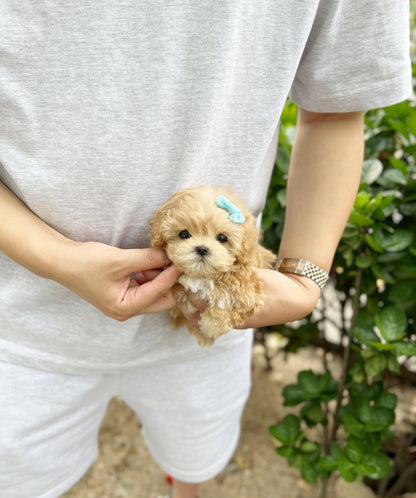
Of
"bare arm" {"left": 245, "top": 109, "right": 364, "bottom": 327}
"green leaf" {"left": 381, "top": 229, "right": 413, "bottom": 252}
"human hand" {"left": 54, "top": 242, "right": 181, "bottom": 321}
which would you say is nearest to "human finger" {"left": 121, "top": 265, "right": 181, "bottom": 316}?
"human hand" {"left": 54, "top": 242, "right": 181, "bottom": 321}

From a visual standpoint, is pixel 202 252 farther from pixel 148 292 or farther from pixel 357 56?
pixel 357 56

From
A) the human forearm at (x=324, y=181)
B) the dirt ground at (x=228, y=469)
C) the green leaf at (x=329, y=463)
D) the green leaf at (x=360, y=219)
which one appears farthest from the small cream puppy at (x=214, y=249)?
the dirt ground at (x=228, y=469)

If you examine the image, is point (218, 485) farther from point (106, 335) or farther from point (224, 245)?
point (224, 245)

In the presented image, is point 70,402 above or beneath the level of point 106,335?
beneath

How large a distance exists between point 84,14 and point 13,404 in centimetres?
81

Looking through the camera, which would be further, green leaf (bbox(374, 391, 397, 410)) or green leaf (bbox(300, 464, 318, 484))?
green leaf (bbox(300, 464, 318, 484))

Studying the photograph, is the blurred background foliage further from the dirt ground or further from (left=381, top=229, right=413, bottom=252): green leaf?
the dirt ground

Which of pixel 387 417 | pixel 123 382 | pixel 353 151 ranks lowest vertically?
pixel 387 417

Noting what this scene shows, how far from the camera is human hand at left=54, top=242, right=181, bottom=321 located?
2.48ft

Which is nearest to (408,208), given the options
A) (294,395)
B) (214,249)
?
(294,395)

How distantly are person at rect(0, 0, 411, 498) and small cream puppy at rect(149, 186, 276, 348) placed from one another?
0.21 feet

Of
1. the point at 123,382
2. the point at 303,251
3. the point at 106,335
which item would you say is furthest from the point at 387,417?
the point at 106,335

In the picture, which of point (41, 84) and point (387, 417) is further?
point (387, 417)

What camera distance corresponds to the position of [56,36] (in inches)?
26.4
